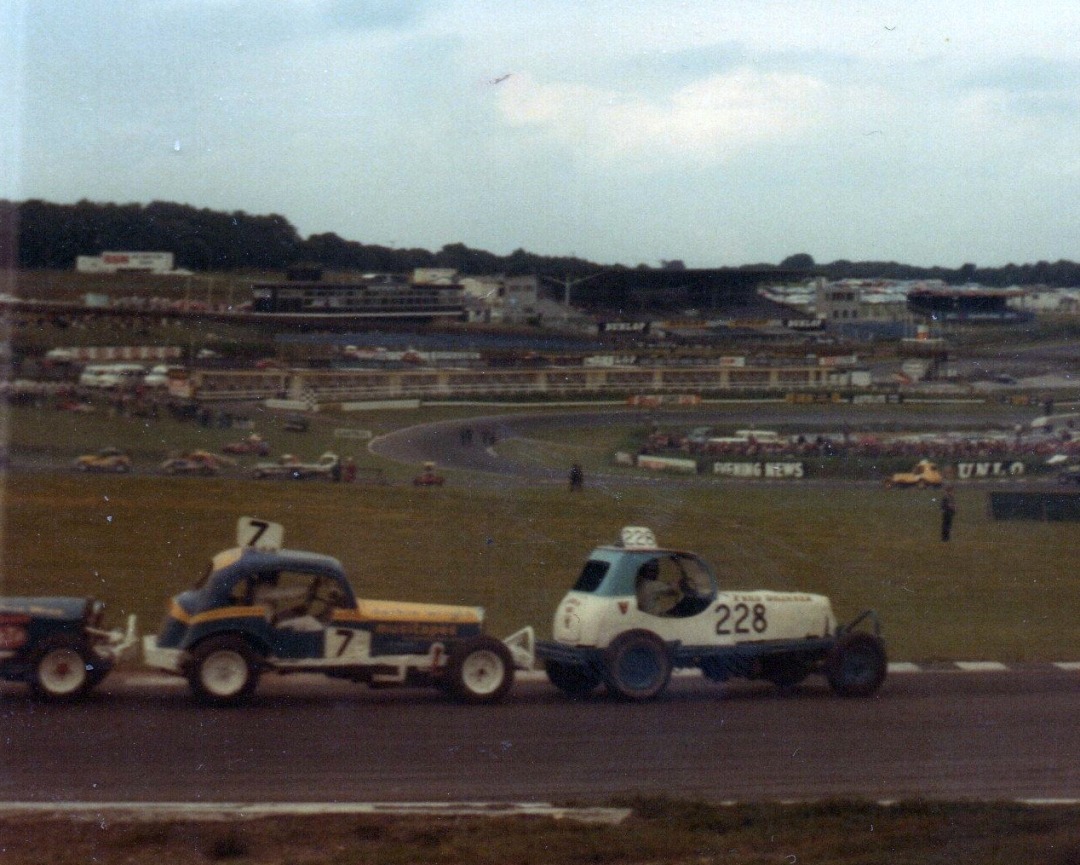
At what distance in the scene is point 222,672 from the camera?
302 inches

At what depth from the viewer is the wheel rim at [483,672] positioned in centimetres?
823

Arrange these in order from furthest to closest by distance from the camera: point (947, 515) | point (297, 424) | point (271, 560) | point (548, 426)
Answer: point (548, 426)
point (947, 515)
point (297, 424)
point (271, 560)

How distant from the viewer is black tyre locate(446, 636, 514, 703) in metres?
8.21

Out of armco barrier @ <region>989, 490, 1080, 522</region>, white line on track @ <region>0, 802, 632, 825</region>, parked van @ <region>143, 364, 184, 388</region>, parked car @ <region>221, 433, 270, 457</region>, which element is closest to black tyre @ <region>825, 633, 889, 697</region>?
white line on track @ <region>0, 802, 632, 825</region>

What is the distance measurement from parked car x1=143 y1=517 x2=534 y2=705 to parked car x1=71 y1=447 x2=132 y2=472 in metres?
6.18

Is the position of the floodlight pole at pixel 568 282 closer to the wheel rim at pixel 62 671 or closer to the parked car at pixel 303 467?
the parked car at pixel 303 467

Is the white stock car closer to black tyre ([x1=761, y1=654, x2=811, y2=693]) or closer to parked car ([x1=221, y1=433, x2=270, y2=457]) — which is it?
black tyre ([x1=761, y1=654, x2=811, y2=693])

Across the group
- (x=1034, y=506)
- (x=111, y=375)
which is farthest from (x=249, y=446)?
(x=1034, y=506)

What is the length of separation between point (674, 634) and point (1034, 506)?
32.6 ft

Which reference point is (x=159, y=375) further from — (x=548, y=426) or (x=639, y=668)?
(x=639, y=668)

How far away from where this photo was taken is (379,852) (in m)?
5.00

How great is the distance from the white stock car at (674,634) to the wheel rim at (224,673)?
7.30 feet

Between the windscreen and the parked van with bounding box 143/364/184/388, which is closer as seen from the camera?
the windscreen

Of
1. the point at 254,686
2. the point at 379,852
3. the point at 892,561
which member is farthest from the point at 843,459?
the point at 379,852
